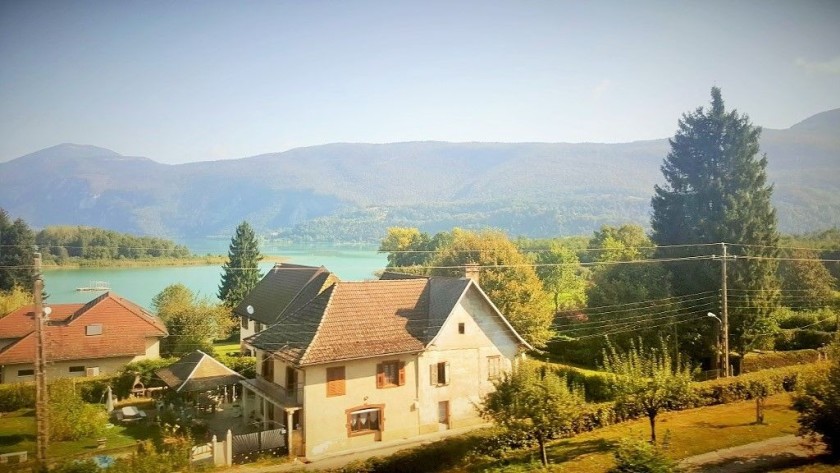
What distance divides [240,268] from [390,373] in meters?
46.5

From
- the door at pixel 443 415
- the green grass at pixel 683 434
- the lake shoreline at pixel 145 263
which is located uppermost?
the lake shoreline at pixel 145 263

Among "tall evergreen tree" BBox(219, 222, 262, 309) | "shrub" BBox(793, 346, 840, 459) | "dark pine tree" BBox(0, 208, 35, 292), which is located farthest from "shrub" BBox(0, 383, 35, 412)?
"shrub" BBox(793, 346, 840, 459)

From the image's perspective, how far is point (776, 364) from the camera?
128ft

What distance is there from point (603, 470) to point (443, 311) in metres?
13.8

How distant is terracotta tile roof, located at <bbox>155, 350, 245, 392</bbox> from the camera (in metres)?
31.4

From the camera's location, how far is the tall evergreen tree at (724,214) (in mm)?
39906

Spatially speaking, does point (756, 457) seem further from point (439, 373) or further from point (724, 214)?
point (724, 214)

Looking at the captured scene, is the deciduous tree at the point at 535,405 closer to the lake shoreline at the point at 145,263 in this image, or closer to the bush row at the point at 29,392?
the bush row at the point at 29,392

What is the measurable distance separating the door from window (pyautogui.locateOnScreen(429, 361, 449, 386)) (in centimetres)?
118

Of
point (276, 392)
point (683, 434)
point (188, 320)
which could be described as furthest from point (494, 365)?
point (188, 320)

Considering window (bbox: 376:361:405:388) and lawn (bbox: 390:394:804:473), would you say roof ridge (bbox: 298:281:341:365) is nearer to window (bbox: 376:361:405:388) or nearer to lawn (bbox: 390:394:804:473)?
window (bbox: 376:361:405:388)

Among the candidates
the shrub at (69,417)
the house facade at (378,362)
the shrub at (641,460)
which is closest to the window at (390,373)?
the house facade at (378,362)

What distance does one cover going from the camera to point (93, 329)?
133 feet

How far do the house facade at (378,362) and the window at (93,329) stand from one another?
51.6ft
